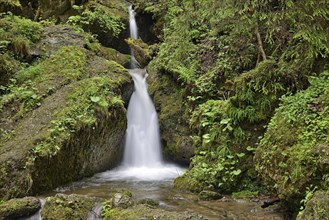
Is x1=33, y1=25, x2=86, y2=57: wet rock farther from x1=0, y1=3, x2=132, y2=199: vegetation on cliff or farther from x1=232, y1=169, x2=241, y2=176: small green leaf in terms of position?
x1=232, y1=169, x2=241, y2=176: small green leaf

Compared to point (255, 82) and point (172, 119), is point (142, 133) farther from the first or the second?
point (255, 82)

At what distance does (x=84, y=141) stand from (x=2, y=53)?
4133mm

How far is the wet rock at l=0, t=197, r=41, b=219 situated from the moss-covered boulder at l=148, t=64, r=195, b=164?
17.2ft

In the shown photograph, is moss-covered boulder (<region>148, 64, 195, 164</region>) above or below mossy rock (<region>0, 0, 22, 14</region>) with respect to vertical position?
below

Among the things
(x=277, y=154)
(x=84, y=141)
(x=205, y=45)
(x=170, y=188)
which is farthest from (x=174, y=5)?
(x=277, y=154)

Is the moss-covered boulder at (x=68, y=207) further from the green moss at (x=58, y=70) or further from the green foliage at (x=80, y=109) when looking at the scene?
the green moss at (x=58, y=70)

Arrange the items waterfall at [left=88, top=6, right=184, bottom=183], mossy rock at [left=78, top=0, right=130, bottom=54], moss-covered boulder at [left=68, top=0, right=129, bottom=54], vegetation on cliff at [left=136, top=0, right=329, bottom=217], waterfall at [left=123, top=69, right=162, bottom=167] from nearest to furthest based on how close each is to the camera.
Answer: vegetation on cliff at [left=136, top=0, right=329, bottom=217], waterfall at [left=88, top=6, right=184, bottom=183], waterfall at [left=123, top=69, right=162, bottom=167], moss-covered boulder at [left=68, top=0, right=129, bottom=54], mossy rock at [left=78, top=0, right=130, bottom=54]

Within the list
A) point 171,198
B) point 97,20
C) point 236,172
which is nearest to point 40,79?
point 171,198

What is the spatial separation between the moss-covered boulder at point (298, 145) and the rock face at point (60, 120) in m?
4.46

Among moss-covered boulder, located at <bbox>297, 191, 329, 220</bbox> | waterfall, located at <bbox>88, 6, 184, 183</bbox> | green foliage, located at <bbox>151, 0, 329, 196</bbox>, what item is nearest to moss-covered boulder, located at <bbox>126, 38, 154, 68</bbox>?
waterfall, located at <bbox>88, 6, 184, 183</bbox>

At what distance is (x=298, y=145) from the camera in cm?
539

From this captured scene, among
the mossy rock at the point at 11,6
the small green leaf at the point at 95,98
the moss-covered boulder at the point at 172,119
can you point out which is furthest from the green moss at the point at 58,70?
the mossy rock at the point at 11,6

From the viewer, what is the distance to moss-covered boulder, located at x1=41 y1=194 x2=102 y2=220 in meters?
5.55

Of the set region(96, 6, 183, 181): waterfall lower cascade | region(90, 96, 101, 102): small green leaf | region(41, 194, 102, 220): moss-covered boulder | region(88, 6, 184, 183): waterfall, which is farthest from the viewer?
region(96, 6, 183, 181): waterfall lower cascade
